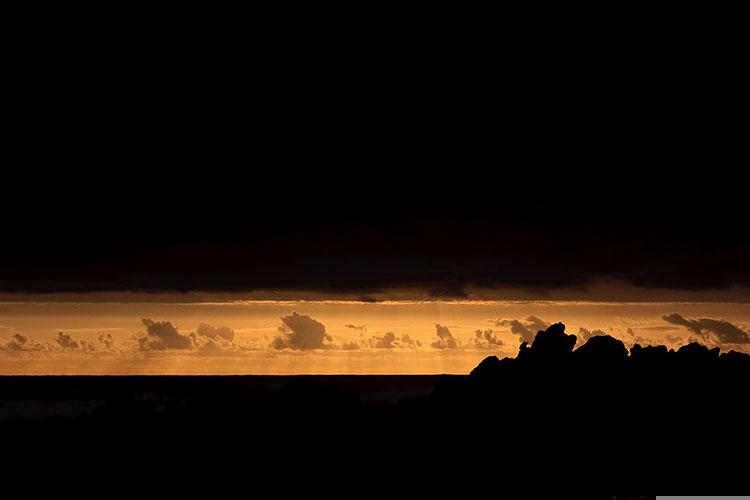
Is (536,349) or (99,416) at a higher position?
(536,349)

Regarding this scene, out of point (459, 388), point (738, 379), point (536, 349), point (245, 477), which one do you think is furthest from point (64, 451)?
point (738, 379)

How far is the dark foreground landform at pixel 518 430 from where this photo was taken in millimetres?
46312

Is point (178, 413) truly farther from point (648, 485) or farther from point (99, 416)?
point (648, 485)

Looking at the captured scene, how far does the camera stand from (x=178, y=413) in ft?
192

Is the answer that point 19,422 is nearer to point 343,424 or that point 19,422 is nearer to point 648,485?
point 343,424

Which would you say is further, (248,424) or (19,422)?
(19,422)

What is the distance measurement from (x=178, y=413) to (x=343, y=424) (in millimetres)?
9993

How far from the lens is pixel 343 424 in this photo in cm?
5347

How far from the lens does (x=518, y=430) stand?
48.9m

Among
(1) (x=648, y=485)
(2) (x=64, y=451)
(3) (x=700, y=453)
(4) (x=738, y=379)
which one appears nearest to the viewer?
(1) (x=648, y=485)

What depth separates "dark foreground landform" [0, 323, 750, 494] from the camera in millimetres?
46312

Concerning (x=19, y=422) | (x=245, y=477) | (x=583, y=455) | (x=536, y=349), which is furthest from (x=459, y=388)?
(x=19, y=422)

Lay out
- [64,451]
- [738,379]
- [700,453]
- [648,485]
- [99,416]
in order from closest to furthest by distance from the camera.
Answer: [648,485] < [700,453] < [738,379] < [64,451] < [99,416]

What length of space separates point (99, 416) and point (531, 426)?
24090mm
